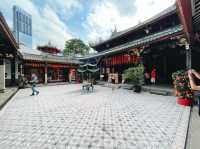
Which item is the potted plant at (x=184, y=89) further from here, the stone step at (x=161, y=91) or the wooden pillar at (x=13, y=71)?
the wooden pillar at (x=13, y=71)

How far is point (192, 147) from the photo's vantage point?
251 cm

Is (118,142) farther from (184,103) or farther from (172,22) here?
(172,22)

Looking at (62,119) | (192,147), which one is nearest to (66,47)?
(62,119)

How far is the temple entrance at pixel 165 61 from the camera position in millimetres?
10031

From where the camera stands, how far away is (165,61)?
11.1 m

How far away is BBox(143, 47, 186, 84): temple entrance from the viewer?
10.0 m

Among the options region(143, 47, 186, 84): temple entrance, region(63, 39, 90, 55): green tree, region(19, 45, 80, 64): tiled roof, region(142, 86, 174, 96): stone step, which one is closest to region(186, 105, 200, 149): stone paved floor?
region(142, 86, 174, 96): stone step

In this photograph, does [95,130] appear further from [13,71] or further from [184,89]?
[13,71]

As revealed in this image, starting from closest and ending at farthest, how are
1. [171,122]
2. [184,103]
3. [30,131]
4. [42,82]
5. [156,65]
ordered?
[30,131], [171,122], [184,103], [156,65], [42,82]

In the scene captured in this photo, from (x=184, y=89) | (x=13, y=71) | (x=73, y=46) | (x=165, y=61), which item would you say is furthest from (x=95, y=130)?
(x=73, y=46)

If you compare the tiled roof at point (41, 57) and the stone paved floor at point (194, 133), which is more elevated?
the tiled roof at point (41, 57)

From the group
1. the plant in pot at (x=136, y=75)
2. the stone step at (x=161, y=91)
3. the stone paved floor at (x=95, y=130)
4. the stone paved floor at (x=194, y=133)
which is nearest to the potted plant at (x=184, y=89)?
the stone paved floor at (x=95, y=130)

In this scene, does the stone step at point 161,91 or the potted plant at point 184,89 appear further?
the stone step at point 161,91

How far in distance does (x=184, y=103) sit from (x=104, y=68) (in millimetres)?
Answer: 13037
